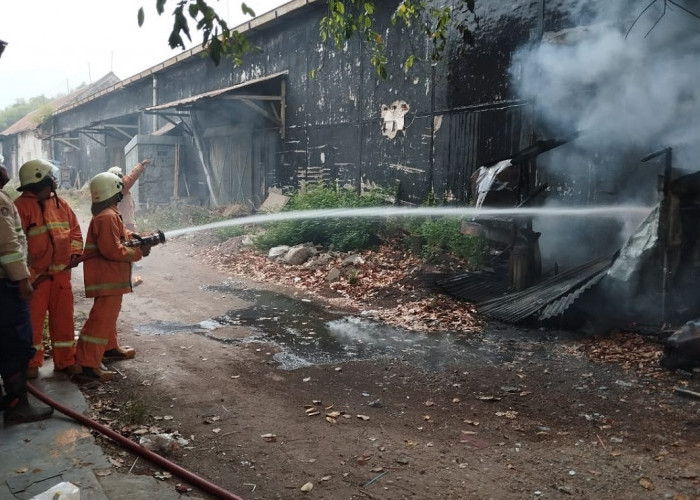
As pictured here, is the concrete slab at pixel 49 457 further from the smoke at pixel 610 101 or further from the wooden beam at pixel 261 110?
the wooden beam at pixel 261 110

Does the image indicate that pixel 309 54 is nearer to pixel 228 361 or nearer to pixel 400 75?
pixel 400 75

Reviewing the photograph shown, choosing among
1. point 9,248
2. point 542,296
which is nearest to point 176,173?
point 542,296

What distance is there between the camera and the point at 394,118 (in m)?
11.2

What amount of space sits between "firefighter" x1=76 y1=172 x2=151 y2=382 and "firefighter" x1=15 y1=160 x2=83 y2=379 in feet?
0.51

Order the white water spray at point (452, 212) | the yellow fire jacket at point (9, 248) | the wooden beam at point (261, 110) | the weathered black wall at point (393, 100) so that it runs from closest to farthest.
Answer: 1. the yellow fire jacket at point (9, 248)
2. the white water spray at point (452, 212)
3. the weathered black wall at point (393, 100)
4. the wooden beam at point (261, 110)

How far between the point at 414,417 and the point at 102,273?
2.89 m

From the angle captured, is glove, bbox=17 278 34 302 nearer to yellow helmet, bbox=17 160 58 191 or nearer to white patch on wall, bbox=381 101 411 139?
yellow helmet, bbox=17 160 58 191

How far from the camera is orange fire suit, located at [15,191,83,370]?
4.45 metres

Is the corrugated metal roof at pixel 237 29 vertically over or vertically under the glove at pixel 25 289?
over

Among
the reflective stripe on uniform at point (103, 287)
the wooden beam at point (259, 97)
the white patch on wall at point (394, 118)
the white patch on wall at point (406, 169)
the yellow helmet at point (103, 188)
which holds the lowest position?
the reflective stripe on uniform at point (103, 287)

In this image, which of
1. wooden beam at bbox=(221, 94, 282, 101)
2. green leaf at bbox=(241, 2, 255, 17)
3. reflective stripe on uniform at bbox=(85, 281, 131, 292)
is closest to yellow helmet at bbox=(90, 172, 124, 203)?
reflective stripe on uniform at bbox=(85, 281, 131, 292)

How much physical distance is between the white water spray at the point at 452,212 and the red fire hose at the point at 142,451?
2.81 metres

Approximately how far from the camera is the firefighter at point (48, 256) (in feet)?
14.4

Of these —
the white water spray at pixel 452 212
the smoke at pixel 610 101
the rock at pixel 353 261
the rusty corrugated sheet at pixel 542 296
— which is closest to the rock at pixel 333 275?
the rock at pixel 353 261
